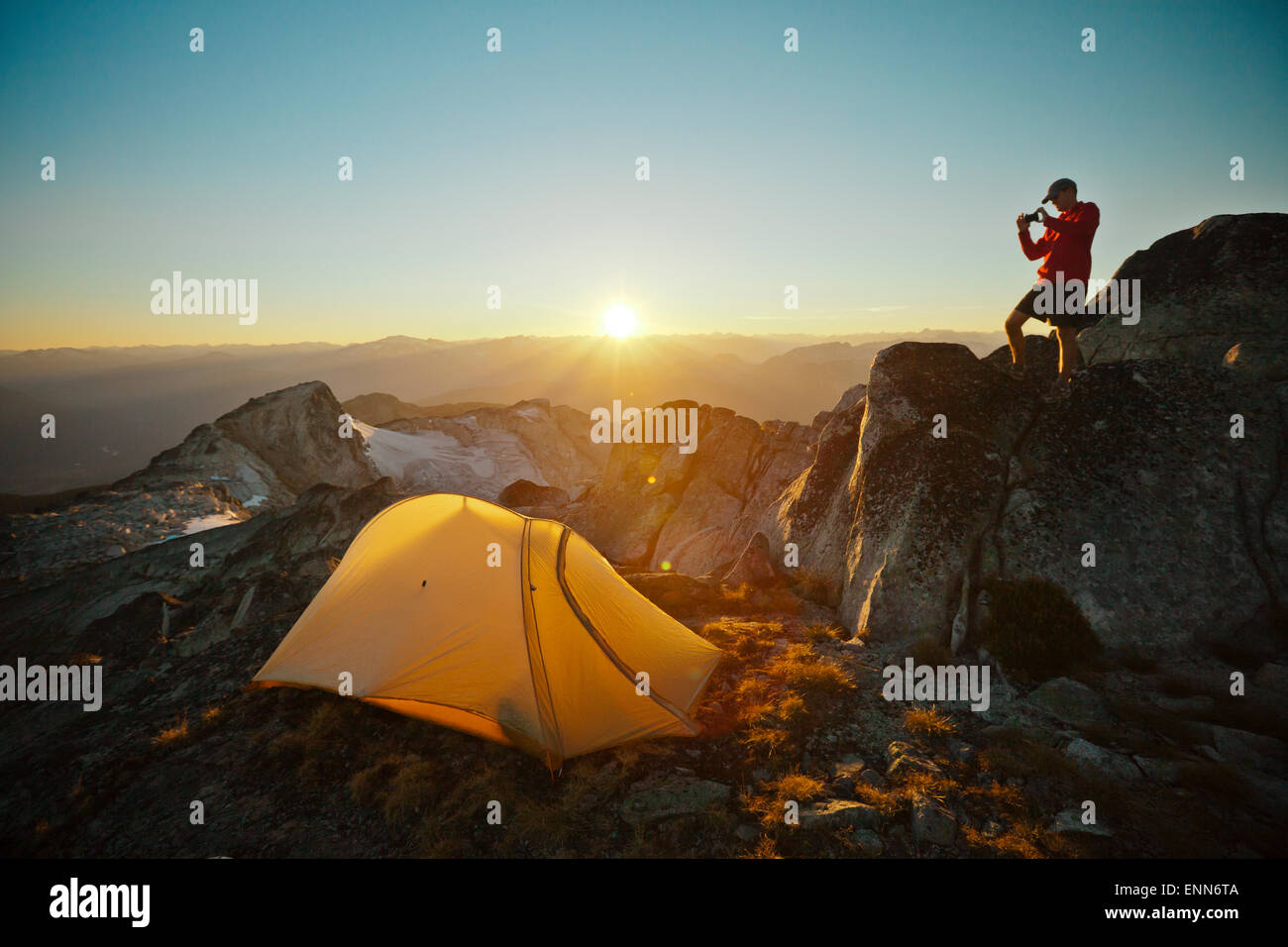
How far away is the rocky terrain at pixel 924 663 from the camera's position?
6.08m

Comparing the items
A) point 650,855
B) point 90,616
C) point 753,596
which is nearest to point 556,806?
point 650,855

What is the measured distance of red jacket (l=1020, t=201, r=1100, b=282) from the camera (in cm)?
891

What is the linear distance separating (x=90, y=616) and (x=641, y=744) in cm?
2136

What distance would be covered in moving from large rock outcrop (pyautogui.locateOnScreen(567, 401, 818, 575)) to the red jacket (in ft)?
39.5

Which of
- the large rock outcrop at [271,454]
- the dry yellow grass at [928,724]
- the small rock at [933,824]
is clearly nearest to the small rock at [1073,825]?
the small rock at [933,824]

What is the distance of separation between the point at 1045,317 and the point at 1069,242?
1.54 metres

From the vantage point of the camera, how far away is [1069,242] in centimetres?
900

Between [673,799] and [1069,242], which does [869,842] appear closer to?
[673,799]

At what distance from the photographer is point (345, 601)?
8.86 meters

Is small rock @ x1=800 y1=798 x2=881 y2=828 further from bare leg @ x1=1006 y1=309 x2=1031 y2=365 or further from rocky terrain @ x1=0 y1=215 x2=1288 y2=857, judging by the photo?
bare leg @ x1=1006 y1=309 x2=1031 y2=365
